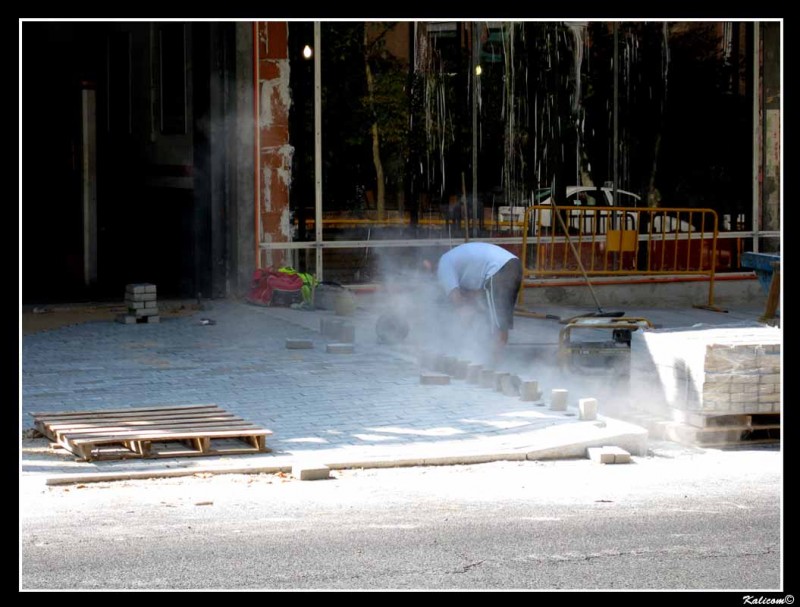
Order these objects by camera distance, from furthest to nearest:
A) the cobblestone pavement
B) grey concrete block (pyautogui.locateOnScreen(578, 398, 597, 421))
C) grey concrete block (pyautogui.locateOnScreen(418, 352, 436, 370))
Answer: grey concrete block (pyautogui.locateOnScreen(418, 352, 436, 370)) < grey concrete block (pyautogui.locateOnScreen(578, 398, 597, 421)) < the cobblestone pavement

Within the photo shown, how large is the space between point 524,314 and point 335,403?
7048 mm

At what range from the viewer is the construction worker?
592 inches

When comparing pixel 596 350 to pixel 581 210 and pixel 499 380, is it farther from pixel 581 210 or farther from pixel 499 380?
pixel 581 210

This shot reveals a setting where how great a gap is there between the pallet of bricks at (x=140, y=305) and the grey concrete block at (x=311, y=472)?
8179 millimetres

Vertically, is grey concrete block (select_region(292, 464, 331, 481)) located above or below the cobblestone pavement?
below

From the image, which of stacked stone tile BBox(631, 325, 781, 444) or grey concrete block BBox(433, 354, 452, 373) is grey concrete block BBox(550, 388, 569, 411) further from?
grey concrete block BBox(433, 354, 452, 373)

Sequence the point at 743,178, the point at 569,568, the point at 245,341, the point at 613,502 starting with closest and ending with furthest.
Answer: the point at 569,568 < the point at 613,502 < the point at 245,341 < the point at 743,178

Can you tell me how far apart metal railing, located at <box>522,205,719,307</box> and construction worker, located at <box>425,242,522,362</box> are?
5242 millimetres

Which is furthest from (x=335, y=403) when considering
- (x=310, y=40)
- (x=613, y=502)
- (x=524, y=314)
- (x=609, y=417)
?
(x=310, y=40)

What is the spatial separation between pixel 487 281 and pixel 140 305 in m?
4.93

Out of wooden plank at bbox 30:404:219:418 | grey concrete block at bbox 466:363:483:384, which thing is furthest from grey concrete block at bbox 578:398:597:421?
wooden plank at bbox 30:404:219:418

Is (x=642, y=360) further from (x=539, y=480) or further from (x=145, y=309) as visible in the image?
(x=145, y=309)

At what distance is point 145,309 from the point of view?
58.5 ft

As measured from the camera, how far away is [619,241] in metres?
21.3
